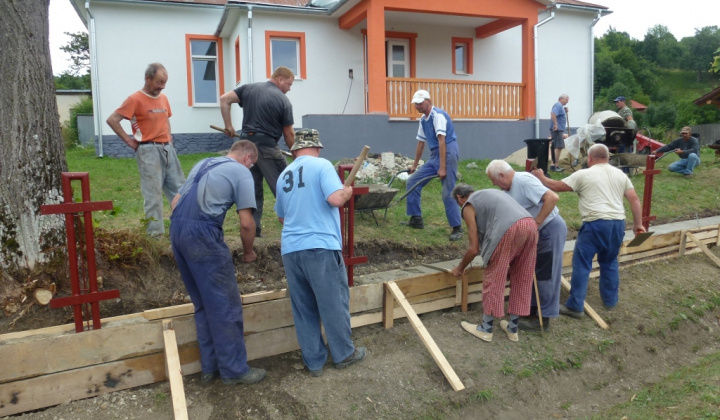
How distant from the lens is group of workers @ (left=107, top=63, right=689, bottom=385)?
153 inches

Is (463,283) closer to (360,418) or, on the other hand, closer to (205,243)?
(360,418)

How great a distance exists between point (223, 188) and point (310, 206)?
613 mm

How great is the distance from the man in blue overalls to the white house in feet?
30.1

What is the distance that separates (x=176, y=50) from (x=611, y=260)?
13.3m

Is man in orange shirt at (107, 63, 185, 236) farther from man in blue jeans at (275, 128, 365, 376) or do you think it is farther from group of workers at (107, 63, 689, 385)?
man in blue jeans at (275, 128, 365, 376)

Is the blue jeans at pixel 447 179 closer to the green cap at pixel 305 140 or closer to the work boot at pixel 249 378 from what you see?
the green cap at pixel 305 140

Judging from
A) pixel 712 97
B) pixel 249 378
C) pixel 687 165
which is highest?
pixel 712 97

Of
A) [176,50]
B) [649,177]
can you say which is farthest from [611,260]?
[176,50]

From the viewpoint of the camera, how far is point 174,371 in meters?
3.73

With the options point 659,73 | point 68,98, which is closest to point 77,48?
point 68,98

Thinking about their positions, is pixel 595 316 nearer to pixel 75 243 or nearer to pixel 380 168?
pixel 75 243

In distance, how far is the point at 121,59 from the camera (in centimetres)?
1491

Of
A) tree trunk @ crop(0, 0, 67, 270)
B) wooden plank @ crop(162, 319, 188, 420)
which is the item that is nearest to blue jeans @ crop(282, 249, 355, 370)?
wooden plank @ crop(162, 319, 188, 420)

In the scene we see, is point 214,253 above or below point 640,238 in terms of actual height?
above
